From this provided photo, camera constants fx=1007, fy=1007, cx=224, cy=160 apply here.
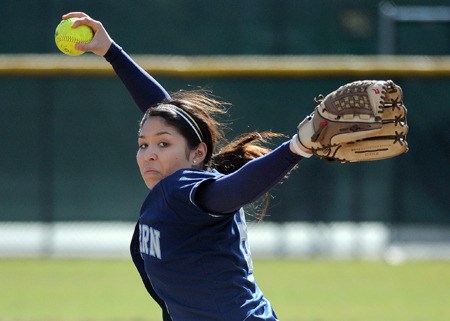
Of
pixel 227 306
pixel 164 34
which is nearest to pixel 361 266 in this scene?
pixel 164 34

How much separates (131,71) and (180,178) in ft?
2.98

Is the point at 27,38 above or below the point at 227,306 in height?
below

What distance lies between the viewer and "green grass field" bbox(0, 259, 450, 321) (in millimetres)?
6270

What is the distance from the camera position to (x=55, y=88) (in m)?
9.14

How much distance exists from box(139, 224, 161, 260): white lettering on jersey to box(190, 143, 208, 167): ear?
25 cm

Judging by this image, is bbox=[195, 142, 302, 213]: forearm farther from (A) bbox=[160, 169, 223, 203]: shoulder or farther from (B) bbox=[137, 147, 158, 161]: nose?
(B) bbox=[137, 147, 158, 161]: nose

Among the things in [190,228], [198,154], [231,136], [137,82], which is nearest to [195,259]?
[190,228]

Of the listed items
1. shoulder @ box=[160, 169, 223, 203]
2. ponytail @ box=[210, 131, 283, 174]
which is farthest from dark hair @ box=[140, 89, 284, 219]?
shoulder @ box=[160, 169, 223, 203]

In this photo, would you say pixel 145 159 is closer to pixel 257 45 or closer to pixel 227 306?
pixel 227 306

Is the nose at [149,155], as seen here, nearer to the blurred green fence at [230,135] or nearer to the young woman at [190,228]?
the young woman at [190,228]

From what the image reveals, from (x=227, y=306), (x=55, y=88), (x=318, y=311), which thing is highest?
(x=227, y=306)

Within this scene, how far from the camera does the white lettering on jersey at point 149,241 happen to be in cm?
283

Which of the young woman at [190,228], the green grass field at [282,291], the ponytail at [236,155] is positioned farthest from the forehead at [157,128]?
the green grass field at [282,291]

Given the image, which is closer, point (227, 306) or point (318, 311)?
point (227, 306)
